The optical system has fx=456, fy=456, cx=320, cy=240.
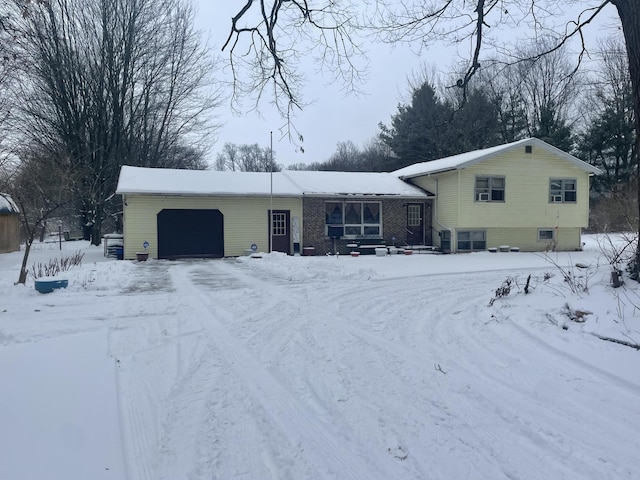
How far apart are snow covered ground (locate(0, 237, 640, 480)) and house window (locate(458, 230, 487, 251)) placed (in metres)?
14.2

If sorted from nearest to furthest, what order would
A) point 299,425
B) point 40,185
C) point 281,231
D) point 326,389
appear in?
1. point 299,425
2. point 326,389
3. point 40,185
4. point 281,231

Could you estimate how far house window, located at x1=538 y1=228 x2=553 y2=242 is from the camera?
23703 mm

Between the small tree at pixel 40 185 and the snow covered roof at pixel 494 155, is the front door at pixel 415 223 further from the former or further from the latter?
the small tree at pixel 40 185

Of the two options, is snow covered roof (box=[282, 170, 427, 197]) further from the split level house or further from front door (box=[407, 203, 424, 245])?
front door (box=[407, 203, 424, 245])

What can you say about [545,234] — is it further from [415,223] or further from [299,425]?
[299,425]

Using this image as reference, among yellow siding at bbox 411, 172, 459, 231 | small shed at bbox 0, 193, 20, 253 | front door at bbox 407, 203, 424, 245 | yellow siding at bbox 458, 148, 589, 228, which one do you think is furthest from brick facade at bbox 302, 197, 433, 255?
small shed at bbox 0, 193, 20, 253

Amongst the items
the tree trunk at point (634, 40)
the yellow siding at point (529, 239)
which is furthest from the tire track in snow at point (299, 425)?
the yellow siding at point (529, 239)

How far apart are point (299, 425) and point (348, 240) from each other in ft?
61.2

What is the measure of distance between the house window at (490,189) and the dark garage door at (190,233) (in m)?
12.3

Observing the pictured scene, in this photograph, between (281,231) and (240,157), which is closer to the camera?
(281,231)

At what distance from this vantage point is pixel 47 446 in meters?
3.35

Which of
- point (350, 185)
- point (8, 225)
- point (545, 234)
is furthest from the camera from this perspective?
point (8, 225)

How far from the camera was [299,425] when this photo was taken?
374 centimetres

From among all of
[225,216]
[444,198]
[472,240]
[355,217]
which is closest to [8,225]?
[225,216]
